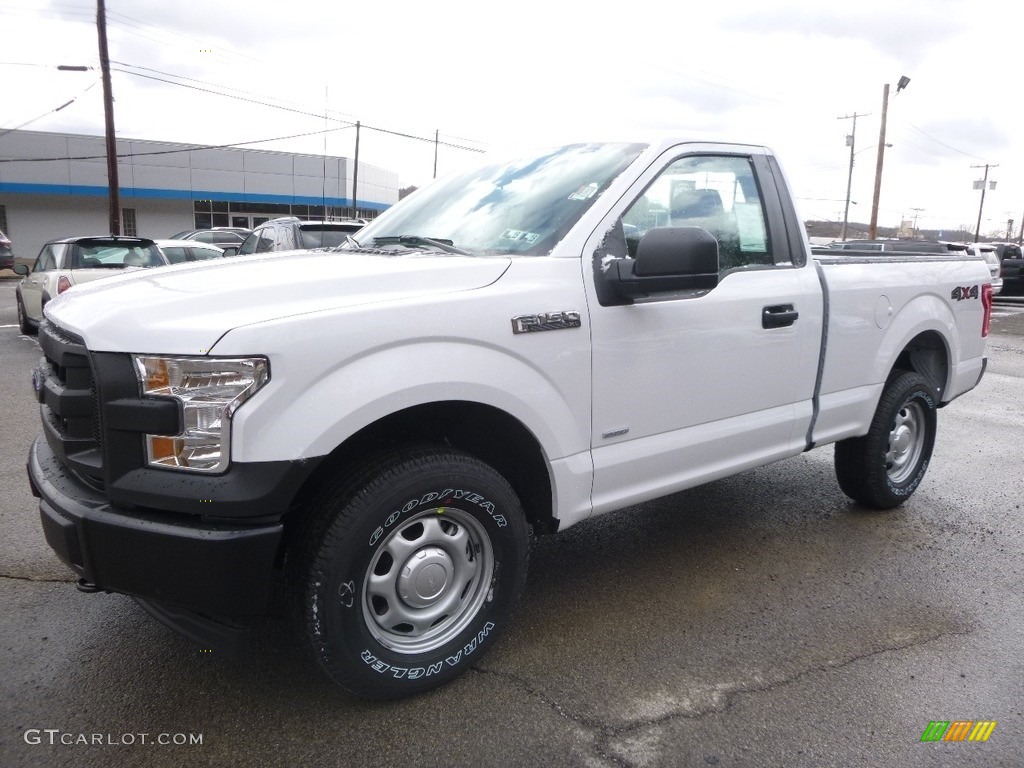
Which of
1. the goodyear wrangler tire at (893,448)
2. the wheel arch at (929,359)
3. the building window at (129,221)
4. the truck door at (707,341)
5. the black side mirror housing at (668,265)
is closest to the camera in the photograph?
the black side mirror housing at (668,265)

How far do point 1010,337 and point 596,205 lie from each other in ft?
46.1

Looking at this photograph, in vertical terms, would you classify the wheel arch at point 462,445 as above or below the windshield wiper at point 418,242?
below

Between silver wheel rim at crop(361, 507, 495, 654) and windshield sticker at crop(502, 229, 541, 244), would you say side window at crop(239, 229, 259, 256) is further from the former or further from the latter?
silver wheel rim at crop(361, 507, 495, 654)

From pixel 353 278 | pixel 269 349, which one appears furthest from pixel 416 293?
pixel 269 349

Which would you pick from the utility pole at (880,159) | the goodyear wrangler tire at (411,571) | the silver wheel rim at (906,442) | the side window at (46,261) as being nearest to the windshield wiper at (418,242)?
the goodyear wrangler tire at (411,571)

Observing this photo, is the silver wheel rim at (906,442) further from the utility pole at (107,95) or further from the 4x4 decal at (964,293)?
the utility pole at (107,95)

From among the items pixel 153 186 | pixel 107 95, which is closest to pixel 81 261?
pixel 107 95

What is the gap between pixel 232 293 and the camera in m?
2.50

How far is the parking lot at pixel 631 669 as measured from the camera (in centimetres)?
256

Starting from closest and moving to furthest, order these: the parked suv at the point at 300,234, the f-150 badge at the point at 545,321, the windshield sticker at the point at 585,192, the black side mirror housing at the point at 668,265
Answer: the f-150 badge at the point at 545,321 → the black side mirror housing at the point at 668,265 → the windshield sticker at the point at 585,192 → the parked suv at the point at 300,234

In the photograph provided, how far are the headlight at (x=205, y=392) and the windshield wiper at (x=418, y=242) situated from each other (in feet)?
3.74

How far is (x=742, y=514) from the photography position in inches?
189

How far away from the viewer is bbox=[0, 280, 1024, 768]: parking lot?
2561mm

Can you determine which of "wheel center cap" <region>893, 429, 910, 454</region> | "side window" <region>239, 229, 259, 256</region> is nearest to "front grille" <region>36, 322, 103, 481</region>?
"wheel center cap" <region>893, 429, 910, 454</region>
